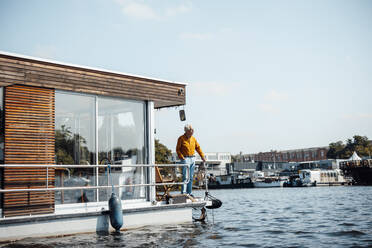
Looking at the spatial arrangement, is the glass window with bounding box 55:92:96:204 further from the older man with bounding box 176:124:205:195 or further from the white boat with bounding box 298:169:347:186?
the white boat with bounding box 298:169:347:186

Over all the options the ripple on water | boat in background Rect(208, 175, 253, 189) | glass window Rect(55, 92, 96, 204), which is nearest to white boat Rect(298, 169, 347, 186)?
boat in background Rect(208, 175, 253, 189)

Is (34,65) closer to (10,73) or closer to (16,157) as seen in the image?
(10,73)

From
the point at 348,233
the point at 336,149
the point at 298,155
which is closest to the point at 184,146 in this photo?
the point at 348,233

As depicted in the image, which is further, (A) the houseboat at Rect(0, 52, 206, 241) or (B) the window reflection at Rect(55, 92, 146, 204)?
(B) the window reflection at Rect(55, 92, 146, 204)

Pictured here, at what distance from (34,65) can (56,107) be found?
0.98 metres

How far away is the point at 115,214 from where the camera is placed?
28.1 feet

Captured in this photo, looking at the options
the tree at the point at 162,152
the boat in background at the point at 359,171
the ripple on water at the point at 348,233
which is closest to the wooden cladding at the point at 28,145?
the ripple on water at the point at 348,233

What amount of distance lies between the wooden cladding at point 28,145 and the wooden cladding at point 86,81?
0.77 feet

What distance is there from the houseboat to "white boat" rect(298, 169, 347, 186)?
54.6 m

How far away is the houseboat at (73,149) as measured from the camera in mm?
8234

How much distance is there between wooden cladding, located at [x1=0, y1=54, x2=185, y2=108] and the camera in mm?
8594

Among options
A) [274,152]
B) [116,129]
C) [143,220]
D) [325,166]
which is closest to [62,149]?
[116,129]

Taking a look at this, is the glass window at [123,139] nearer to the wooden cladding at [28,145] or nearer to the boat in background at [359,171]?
the wooden cladding at [28,145]

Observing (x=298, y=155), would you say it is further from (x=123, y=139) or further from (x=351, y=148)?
(x=123, y=139)
